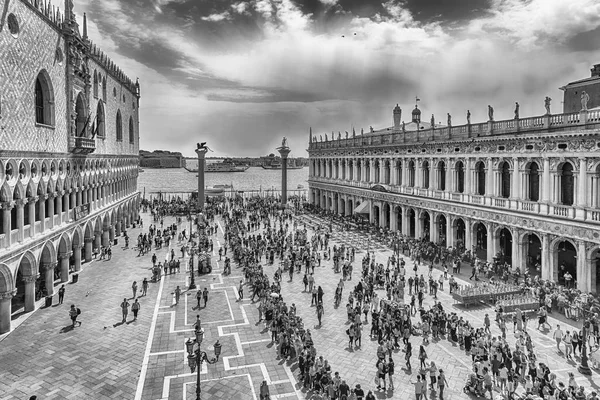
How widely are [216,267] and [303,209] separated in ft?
105

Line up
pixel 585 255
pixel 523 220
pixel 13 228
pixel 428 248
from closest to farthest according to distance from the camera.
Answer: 1. pixel 13 228
2. pixel 585 255
3. pixel 523 220
4. pixel 428 248

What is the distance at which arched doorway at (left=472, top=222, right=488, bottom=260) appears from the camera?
31.7 m

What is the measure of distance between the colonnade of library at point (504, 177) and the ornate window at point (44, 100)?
1061 inches

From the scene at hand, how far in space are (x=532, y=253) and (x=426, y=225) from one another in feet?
36.6

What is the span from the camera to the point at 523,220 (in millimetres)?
Answer: 26859

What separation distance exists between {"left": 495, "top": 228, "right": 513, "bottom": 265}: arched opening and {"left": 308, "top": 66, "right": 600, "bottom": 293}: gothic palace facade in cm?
7

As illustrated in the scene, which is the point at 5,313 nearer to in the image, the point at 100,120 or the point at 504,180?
the point at 100,120

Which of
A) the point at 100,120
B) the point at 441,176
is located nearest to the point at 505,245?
the point at 441,176

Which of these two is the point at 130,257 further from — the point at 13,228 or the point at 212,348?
the point at 212,348

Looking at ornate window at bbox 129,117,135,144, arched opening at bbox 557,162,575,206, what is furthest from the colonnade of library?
ornate window at bbox 129,117,135,144

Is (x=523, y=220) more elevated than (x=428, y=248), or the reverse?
(x=523, y=220)

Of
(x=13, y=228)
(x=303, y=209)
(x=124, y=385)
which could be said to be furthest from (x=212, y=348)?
(x=303, y=209)

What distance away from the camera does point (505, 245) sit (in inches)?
1193

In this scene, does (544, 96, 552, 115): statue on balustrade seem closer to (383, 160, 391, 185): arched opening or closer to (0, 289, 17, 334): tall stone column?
(383, 160, 391, 185): arched opening
